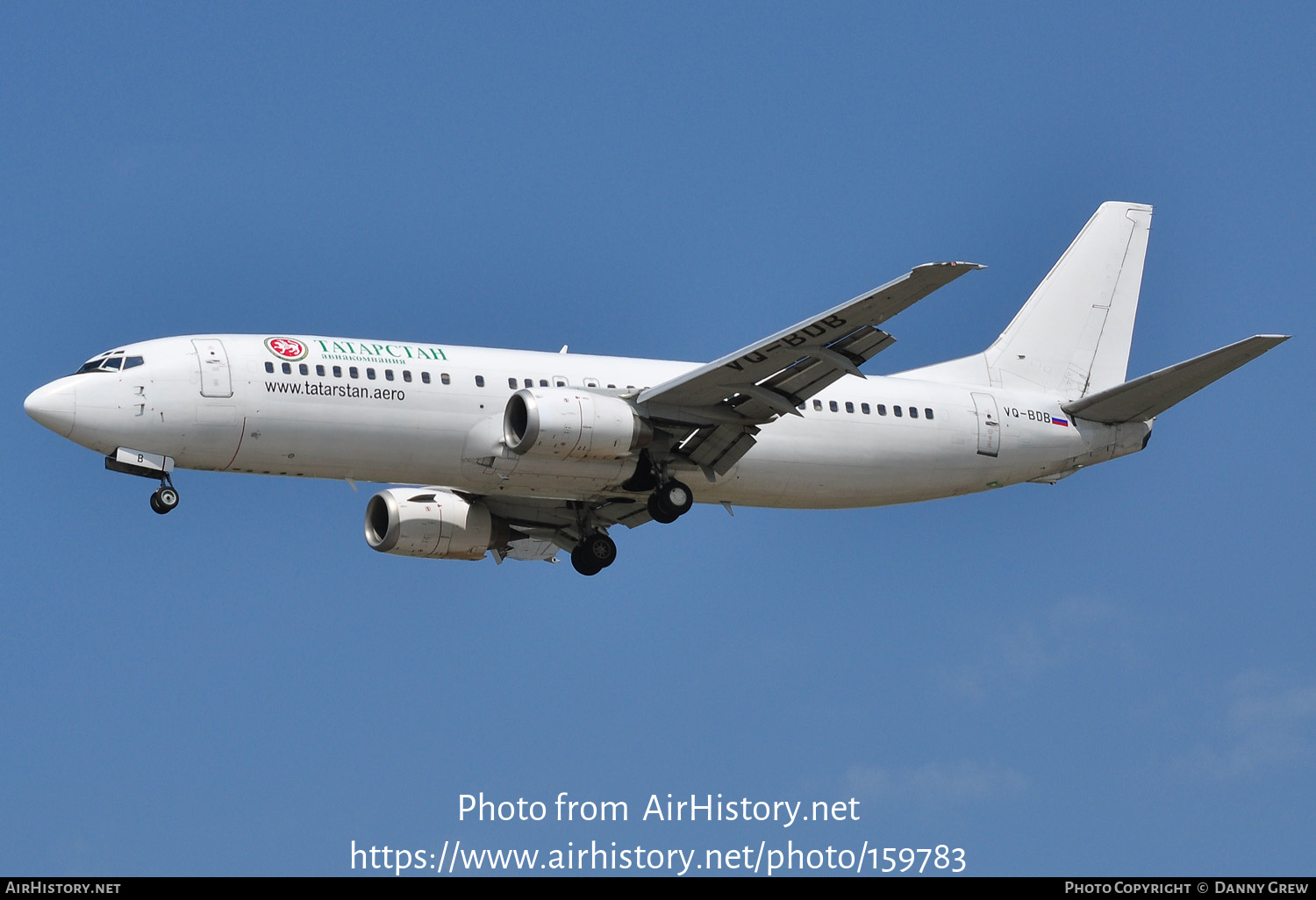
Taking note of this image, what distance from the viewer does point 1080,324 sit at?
46969mm

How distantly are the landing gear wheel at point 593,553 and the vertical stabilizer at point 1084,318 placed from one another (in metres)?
10.3

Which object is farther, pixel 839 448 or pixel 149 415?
pixel 839 448

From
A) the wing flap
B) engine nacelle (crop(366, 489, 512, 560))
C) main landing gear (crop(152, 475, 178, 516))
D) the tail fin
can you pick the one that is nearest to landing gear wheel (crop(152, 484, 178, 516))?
main landing gear (crop(152, 475, 178, 516))

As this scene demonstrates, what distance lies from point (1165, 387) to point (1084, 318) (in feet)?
17.3

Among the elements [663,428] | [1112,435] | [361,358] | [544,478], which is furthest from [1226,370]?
[361,358]

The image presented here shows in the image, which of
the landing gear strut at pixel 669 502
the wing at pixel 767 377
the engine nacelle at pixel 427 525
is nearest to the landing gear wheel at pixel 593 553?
the engine nacelle at pixel 427 525

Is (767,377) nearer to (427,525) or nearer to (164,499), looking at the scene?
(427,525)

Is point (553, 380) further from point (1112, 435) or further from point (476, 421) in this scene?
point (1112, 435)

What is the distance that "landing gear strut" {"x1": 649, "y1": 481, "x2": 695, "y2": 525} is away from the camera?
40.2 m

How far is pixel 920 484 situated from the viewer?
42906 mm

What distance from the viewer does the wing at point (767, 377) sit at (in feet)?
118

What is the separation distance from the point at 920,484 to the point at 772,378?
5784 millimetres

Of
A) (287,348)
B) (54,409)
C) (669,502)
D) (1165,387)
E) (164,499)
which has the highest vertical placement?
(1165,387)

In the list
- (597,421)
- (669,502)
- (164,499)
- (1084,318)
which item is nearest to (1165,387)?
(1084,318)
